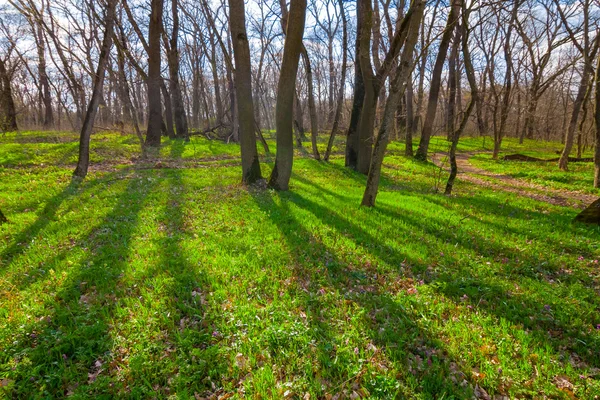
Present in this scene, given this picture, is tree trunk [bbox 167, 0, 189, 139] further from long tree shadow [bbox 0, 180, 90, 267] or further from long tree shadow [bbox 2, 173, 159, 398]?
long tree shadow [bbox 2, 173, 159, 398]

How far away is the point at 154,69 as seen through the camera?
60.1ft

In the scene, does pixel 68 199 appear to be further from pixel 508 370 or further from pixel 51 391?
pixel 508 370

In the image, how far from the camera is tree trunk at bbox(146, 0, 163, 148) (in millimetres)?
17875

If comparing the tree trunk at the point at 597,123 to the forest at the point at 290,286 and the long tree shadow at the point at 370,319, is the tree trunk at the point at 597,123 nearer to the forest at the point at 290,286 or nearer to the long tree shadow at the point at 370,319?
the forest at the point at 290,286

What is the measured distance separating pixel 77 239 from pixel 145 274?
2.33 m

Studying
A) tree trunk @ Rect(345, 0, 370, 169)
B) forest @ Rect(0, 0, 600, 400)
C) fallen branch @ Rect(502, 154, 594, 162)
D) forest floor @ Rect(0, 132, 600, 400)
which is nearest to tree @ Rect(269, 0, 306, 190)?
forest @ Rect(0, 0, 600, 400)

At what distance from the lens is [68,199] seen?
8070 mm

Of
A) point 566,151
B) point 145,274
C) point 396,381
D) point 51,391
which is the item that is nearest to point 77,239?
point 145,274

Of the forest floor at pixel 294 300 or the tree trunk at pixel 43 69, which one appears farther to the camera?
the tree trunk at pixel 43 69

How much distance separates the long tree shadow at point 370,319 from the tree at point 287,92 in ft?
10.9

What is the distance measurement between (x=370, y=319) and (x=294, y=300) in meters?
0.96

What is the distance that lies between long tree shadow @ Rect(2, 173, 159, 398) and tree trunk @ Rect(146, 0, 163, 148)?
15573 mm

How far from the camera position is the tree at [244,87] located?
8594mm

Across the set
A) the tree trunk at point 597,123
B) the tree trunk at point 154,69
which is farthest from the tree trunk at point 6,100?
the tree trunk at point 597,123
